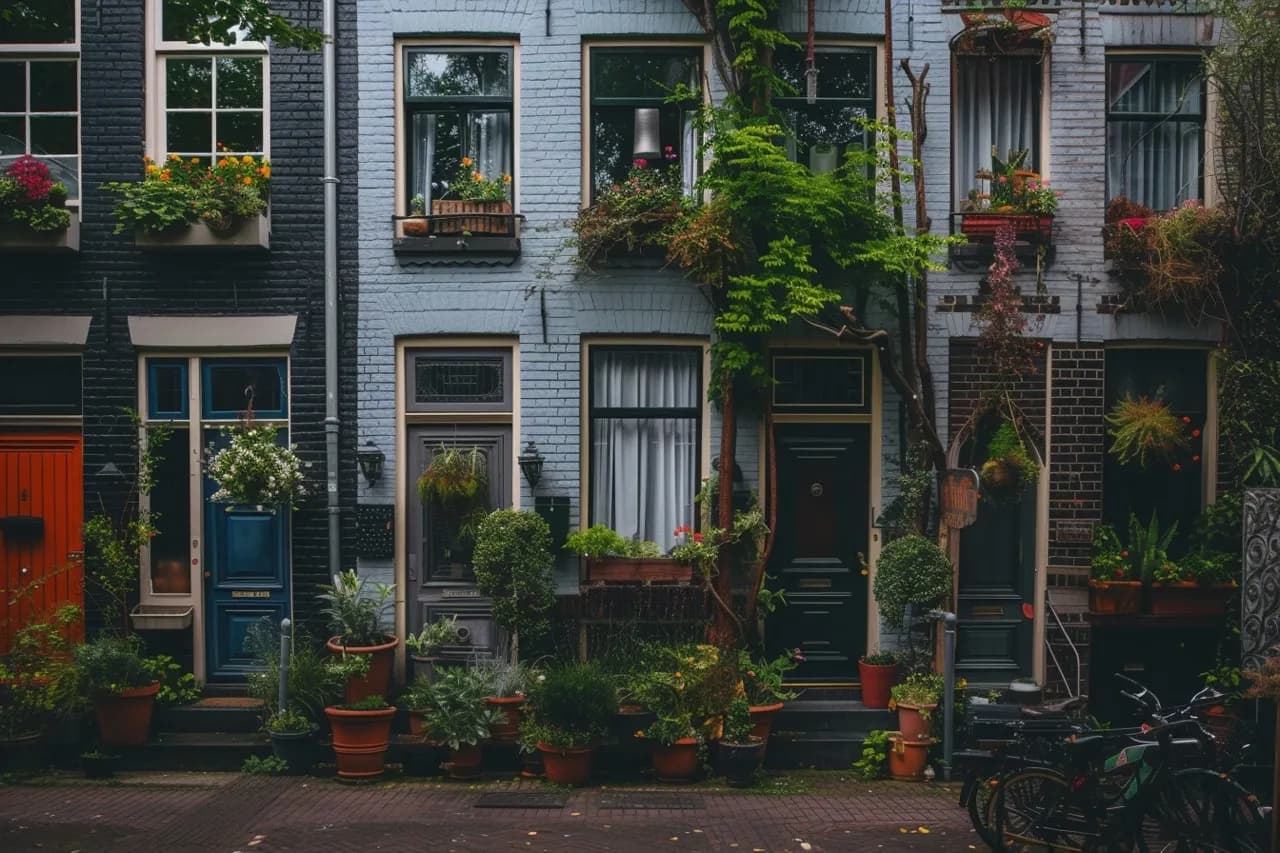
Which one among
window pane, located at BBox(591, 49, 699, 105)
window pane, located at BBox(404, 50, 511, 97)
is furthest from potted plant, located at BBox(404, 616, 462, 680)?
window pane, located at BBox(591, 49, 699, 105)

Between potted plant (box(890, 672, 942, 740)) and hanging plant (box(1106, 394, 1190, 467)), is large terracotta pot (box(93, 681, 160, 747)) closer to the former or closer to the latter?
potted plant (box(890, 672, 942, 740))

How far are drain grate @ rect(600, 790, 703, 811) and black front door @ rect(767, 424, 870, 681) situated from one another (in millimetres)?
2029

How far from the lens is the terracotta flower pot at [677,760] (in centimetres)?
867

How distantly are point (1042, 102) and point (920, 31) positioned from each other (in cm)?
131

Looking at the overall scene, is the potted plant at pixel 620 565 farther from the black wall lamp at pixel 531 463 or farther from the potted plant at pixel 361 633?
the potted plant at pixel 361 633

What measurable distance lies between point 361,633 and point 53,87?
5799 millimetres

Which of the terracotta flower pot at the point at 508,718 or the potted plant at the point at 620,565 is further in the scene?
the potted plant at the point at 620,565

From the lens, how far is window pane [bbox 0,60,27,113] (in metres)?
10.2

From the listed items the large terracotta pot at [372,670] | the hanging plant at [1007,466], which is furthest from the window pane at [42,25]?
the hanging plant at [1007,466]

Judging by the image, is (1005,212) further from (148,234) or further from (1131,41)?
(148,234)

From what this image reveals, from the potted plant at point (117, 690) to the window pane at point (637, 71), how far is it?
6.28 m

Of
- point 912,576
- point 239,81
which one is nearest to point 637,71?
point 239,81

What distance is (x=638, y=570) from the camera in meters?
9.64

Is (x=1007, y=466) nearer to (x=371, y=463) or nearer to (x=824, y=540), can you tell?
(x=824, y=540)
